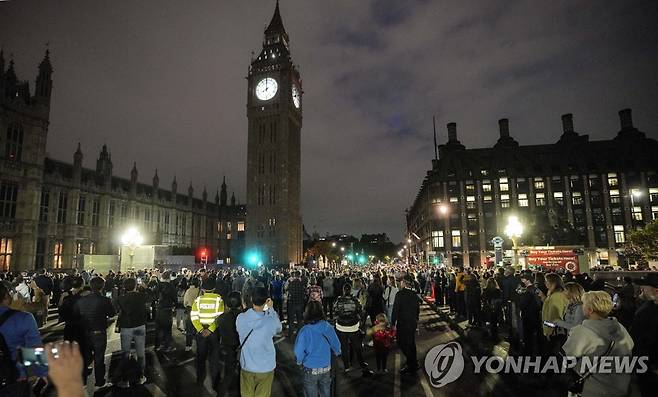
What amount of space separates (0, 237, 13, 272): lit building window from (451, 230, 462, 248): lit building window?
204ft

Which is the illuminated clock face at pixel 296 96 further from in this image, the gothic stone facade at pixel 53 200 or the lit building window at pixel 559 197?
the lit building window at pixel 559 197

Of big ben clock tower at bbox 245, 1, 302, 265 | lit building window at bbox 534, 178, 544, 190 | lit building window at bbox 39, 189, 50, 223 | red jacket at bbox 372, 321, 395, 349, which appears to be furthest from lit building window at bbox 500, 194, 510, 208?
lit building window at bbox 39, 189, 50, 223

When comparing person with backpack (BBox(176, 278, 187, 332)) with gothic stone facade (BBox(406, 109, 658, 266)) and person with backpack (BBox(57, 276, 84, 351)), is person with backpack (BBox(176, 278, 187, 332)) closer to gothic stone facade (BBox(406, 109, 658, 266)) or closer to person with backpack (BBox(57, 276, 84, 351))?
person with backpack (BBox(57, 276, 84, 351))

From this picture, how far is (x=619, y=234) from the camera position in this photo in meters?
64.9

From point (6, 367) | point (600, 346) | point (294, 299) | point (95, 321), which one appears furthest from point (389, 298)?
point (6, 367)

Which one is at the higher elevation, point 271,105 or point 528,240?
point 271,105

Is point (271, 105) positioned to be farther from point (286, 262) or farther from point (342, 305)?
point (342, 305)

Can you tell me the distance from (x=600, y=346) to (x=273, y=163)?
6785cm

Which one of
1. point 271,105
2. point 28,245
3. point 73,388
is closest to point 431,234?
point 271,105

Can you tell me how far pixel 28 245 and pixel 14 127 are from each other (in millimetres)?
12602

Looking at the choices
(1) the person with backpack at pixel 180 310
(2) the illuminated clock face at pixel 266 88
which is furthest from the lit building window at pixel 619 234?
(1) the person with backpack at pixel 180 310

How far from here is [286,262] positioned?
65312 millimetres

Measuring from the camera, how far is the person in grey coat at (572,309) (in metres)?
6.16

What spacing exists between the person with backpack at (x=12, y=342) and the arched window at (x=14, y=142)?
152 ft
